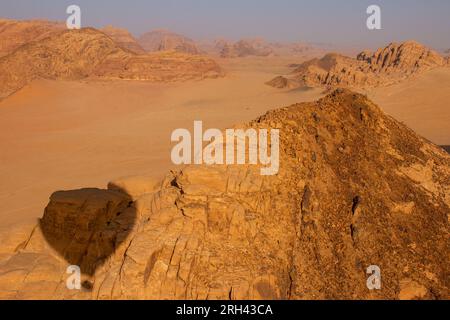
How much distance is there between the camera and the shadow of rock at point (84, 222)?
538cm

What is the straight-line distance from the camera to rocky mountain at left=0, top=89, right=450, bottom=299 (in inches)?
178

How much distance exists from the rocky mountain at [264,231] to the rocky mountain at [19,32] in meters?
33.4

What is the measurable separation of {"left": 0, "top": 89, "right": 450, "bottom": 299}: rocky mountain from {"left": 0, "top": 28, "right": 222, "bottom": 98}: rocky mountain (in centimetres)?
2216

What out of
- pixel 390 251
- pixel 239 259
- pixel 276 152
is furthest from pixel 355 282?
pixel 276 152

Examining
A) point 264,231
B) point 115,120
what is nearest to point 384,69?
point 115,120

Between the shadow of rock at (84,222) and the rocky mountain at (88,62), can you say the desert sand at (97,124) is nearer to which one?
the shadow of rock at (84,222)

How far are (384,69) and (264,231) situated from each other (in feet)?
84.1

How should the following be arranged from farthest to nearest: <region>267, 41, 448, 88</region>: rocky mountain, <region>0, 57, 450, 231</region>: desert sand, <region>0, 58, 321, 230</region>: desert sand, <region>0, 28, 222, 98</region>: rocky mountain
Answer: <region>0, 28, 222, 98</region>: rocky mountain → <region>267, 41, 448, 88</region>: rocky mountain → <region>0, 57, 450, 231</region>: desert sand → <region>0, 58, 321, 230</region>: desert sand

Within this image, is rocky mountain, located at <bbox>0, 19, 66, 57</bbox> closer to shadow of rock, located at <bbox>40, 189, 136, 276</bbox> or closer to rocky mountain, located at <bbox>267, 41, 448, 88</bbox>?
rocky mountain, located at <bbox>267, 41, 448, 88</bbox>

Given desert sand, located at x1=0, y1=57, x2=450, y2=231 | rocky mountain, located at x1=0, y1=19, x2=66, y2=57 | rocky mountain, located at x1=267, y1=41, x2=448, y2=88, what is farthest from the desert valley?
rocky mountain, located at x1=0, y1=19, x2=66, y2=57

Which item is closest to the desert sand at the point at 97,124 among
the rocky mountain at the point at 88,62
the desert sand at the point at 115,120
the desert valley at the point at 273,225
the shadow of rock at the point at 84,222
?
the desert sand at the point at 115,120

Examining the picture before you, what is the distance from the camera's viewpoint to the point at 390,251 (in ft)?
16.6
